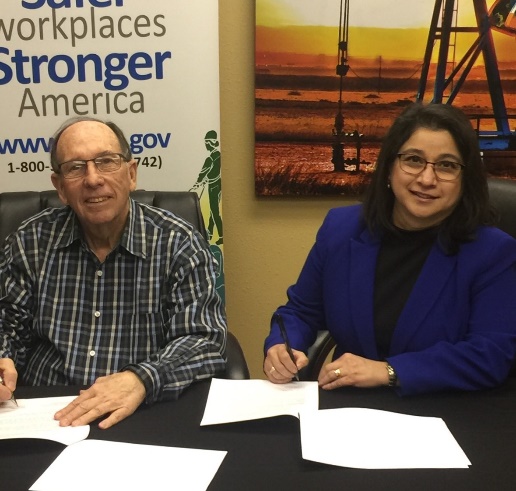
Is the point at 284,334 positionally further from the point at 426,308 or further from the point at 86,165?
the point at 86,165

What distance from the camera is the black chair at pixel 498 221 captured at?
64.1 inches

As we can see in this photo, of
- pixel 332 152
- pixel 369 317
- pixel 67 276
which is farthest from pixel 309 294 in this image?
pixel 332 152

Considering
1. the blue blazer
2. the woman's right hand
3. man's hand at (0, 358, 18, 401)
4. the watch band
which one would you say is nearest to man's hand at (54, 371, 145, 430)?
man's hand at (0, 358, 18, 401)

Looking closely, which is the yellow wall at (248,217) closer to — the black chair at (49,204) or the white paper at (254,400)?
the black chair at (49,204)

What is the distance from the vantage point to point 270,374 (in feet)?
4.38

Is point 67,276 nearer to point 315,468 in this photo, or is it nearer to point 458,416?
point 315,468

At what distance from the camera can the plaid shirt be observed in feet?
5.13

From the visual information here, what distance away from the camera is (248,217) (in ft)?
8.11

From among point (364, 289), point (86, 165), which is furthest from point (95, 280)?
point (364, 289)

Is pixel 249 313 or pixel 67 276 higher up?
pixel 67 276

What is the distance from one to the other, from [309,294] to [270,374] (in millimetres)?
398

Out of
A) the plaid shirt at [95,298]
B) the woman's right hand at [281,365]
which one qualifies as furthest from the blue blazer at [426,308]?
the plaid shirt at [95,298]

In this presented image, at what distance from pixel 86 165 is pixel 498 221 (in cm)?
108

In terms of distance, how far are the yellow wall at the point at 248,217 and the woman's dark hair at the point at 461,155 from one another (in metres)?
0.91
